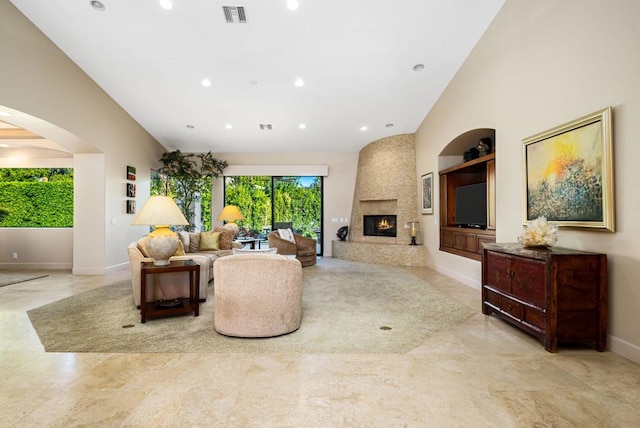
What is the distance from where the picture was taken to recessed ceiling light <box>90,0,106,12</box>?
397cm

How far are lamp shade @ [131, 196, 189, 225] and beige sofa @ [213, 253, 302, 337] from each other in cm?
110

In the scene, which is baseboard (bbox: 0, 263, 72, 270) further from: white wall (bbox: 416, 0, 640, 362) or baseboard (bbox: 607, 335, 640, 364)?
baseboard (bbox: 607, 335, 640, 364)

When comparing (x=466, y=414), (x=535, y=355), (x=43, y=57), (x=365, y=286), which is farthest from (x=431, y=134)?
(x=43, y=57)

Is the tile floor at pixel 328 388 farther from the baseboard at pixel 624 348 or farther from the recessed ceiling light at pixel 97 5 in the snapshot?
the recessed ceiling light at pixel 97 5

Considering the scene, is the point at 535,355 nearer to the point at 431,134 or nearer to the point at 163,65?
the point at 431,134

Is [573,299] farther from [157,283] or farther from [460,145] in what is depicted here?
[157,283]

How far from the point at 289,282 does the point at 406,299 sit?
208 centimetres

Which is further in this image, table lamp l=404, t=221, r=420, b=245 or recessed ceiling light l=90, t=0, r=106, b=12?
table lamp l=404, t=221, r=420, b=245

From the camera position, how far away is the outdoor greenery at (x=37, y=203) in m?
6.84

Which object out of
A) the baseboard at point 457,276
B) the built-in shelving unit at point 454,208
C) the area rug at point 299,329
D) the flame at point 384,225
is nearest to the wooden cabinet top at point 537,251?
the area rug at point 299,329

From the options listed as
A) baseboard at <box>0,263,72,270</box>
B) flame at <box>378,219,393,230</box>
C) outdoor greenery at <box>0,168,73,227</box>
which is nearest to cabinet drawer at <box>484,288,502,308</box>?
flame at <box>378,219,393,230</box>

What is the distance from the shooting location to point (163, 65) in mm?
5133

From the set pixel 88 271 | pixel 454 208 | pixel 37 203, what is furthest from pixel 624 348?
pixel 37 203

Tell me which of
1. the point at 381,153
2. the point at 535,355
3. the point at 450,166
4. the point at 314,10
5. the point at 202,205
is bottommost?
the point at 535,355
